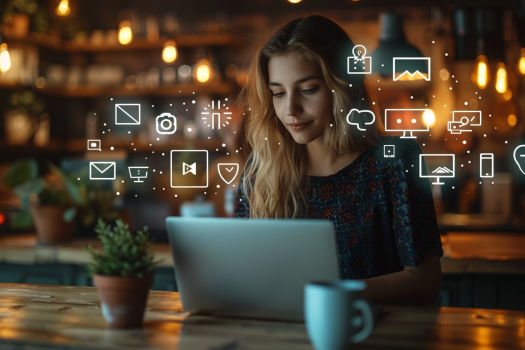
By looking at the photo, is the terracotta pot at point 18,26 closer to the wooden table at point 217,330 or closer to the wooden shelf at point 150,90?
the wooden shelf at point 150,90

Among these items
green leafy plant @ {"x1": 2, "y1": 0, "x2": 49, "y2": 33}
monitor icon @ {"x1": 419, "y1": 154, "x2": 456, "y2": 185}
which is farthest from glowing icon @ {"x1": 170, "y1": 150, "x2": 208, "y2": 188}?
monitor icon @ {"x1": 419, "y1": 154, "x2": 456, "y2": 185}

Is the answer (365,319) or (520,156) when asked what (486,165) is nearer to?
(520,156)

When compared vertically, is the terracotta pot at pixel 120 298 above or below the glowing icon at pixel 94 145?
below

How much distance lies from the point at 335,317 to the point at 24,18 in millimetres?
3885

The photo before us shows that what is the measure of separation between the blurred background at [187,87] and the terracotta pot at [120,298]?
2819 mm

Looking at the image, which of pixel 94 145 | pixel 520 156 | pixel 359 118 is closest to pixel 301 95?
pixel 359 118

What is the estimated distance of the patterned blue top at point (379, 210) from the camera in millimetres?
1279

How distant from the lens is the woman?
130cm

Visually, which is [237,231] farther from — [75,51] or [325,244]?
[75,51]

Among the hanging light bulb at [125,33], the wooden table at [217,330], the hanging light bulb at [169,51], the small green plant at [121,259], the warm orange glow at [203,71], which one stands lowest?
the wooden table at [217,330]

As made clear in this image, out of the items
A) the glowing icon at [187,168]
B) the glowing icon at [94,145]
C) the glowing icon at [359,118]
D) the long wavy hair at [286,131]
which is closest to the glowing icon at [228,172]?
the glowing icon at [187,168]

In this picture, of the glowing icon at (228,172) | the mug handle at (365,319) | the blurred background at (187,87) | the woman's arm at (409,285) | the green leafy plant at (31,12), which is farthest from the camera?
the glowing icon at (228,172)

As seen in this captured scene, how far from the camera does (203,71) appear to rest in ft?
13.2

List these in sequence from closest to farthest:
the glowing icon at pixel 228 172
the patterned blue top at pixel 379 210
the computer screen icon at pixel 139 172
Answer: the patterned blue top at pixel 379 210 → the glowing icon at pixel 228 172 → the computer screen icon at pixel 139 172
